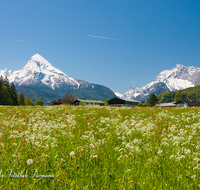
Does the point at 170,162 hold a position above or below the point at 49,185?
above

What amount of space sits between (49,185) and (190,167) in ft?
9.60

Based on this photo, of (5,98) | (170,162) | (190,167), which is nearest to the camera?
(190,167)

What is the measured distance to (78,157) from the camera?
3.67 m

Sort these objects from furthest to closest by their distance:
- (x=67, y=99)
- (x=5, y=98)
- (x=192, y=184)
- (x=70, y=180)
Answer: (x=67, y=99), (x=5, y=98), (x=70, y=180), (x=192, y=184)

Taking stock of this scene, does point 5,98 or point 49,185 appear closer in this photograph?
point 49,185

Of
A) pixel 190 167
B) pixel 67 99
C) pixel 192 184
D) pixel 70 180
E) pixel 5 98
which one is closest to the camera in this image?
pixel 192 184

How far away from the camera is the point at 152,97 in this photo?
6043 inches

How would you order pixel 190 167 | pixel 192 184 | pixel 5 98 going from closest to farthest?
Result: 1. pixel 192 184
2. pixel 190 167
3. pixel 5 98

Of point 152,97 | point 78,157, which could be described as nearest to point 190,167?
point 78,157

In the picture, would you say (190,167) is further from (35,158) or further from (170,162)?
(35,158)

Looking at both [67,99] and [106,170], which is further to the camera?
[67,99]

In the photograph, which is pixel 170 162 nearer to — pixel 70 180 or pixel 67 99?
pixel 70 180

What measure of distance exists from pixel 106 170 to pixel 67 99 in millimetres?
146287

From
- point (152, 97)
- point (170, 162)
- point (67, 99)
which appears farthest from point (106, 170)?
point (152, 97)
